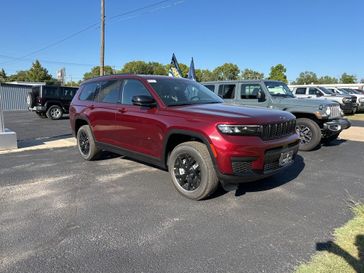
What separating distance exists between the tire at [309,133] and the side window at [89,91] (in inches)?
203

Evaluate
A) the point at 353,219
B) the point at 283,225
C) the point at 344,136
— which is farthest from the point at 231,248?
the point at 344,136

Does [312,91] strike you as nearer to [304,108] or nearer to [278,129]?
[304,108]

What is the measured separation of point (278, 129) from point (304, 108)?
13.3 feet

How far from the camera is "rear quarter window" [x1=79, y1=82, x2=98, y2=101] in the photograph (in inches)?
249

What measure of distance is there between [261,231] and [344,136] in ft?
28.1

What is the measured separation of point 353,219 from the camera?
12.0ft

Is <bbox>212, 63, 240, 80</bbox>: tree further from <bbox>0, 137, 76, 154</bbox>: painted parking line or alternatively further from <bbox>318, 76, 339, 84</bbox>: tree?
<bbox>0, 137, 76, 154</bbox>: painted parking line

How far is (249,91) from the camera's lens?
30.1 feet

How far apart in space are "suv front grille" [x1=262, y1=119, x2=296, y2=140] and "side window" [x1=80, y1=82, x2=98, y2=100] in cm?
384

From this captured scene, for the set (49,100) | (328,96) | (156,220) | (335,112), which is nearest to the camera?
(156,220)

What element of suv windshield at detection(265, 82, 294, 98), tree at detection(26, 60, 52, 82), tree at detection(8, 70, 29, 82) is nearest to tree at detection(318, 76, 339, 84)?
tree at detection(26, 60, 52, 82)

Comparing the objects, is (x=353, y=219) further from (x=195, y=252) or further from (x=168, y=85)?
(x=168, y=85)

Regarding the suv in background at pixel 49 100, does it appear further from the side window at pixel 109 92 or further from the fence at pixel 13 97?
the fence at pixel 13 97

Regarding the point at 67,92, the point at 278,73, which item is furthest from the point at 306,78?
the point at 67,92
